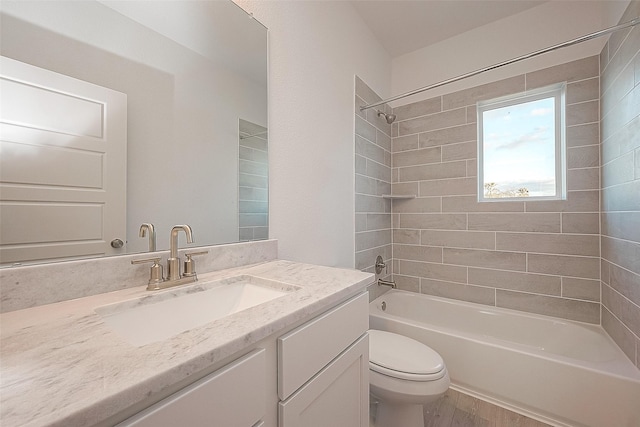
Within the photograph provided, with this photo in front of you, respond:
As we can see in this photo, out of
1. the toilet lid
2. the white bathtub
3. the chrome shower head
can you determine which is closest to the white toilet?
the toilet lid

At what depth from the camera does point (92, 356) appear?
1.40 ft

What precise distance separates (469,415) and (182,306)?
5.49 ft

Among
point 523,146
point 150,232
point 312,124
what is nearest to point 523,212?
point 523,146

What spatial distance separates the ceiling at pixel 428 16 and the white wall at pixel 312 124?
0.48ft

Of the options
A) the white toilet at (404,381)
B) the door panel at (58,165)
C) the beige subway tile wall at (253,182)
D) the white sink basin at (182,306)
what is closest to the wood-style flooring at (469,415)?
the white toilet at (404,381)

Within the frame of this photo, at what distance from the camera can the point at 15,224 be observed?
0.65m

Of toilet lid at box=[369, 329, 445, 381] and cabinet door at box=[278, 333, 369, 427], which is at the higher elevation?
cabinet door at box=[278, 333, 369, 427]

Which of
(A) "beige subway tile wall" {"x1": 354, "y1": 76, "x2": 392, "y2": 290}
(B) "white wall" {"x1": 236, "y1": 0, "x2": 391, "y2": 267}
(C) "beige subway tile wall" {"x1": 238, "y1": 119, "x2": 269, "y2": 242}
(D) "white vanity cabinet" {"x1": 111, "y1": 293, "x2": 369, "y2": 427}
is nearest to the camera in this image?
(D) "white vanity cabinet" {"x1": 111, "y1": 293, "x2": 369, "y2": 427}

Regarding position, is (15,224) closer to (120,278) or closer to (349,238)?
(120,278)

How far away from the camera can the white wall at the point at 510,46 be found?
5.72 ft

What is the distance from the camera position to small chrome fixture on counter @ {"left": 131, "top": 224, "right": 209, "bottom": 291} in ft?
2.66

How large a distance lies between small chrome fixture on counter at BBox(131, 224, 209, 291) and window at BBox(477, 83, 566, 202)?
85.6 inches

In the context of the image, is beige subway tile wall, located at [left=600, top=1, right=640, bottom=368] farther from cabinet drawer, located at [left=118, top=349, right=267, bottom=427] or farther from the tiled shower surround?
cabinet drawer, located at [left=118, top=349, right=267, bottom=427]

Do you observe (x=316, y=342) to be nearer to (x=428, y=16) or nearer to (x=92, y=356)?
(x=92, y=356)
